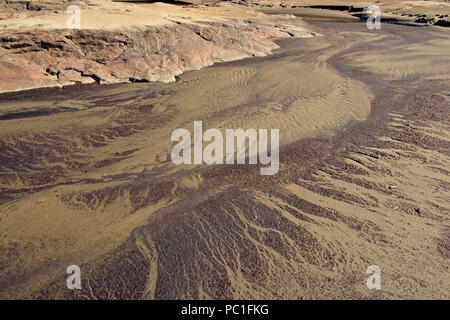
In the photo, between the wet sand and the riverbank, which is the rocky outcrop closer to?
the riverbank

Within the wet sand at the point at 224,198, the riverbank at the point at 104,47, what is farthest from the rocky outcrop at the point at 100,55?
the wet sand at the point at 224,198

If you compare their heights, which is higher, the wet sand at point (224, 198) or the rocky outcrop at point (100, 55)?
the rocky outcrop at point (100, 55)

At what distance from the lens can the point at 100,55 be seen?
11883 millimetres

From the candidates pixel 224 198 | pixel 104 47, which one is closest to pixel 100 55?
pixel 104 47

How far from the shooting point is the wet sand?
429 centimetres

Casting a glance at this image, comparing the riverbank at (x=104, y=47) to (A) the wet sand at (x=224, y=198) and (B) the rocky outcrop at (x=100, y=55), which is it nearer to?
(B) the rocky outcrop at (x=100, y=55)

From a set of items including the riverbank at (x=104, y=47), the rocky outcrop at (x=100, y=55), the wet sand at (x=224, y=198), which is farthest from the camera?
the riverbank at (x=104, y=47)

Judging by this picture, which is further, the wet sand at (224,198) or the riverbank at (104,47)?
the riverbank at (104,47)

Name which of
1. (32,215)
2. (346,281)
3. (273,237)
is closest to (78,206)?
(32,215)

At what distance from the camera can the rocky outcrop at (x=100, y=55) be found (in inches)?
426

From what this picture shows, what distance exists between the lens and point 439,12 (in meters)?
27.2

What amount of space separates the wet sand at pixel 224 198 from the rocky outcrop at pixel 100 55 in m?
0.96

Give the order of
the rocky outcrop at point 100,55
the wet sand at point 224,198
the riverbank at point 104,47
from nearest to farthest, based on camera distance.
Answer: the wet sand at point 224,198, the rocky outcrop at point 100,55, the riverbank at point 104,47
